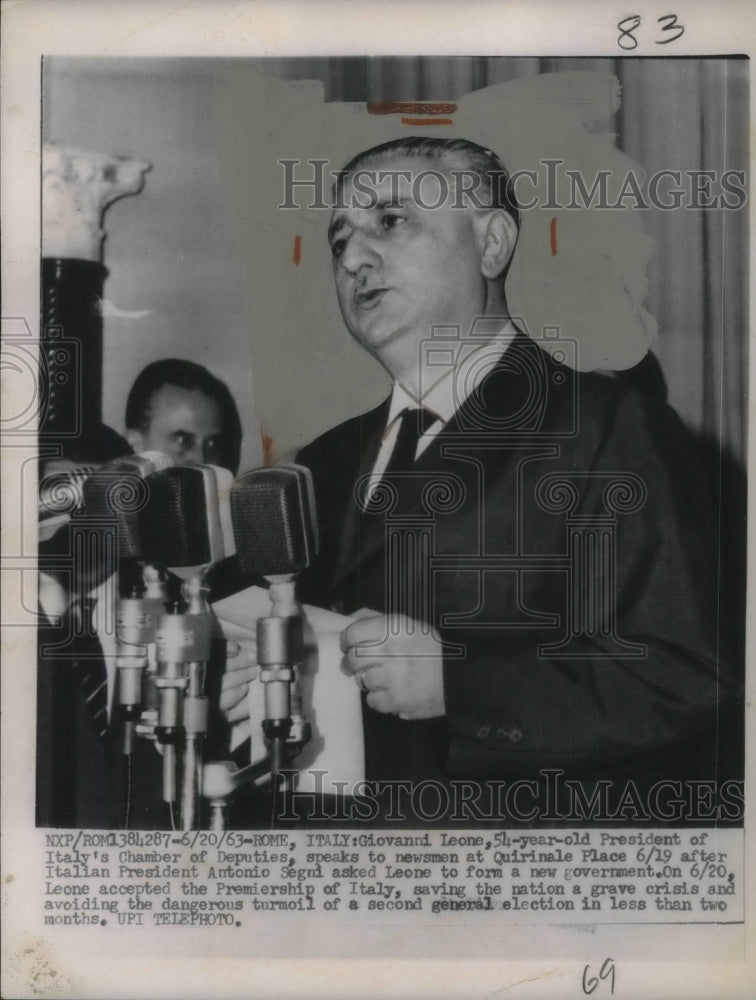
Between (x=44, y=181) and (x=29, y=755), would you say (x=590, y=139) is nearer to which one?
(x=44, y=181)

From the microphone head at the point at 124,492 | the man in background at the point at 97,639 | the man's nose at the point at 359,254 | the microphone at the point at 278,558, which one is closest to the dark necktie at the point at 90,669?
the man in background at the point at 97,639

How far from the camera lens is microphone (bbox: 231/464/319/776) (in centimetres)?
121

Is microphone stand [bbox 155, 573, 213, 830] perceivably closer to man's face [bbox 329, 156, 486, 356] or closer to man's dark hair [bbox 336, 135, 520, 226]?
man's face [bbox 329, 156, 486, 356]

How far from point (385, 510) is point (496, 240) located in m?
0.41

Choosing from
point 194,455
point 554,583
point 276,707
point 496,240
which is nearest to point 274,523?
point 194,455

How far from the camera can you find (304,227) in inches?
48.6

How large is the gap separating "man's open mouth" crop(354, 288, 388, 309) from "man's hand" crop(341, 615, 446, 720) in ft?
1.45

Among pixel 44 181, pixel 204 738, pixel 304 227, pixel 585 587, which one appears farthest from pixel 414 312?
pixel 204 738

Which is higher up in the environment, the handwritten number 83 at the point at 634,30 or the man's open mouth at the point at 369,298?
the handwritten number 83 at the point at 634,30

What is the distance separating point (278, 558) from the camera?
1212mm

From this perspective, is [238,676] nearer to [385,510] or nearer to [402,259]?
[385,510]

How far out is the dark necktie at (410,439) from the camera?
1.23 m

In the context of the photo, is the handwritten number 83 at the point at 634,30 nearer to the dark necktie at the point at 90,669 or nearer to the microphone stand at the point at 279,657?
the microphone stand at the point at 279,657

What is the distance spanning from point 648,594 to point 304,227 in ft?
2.32
